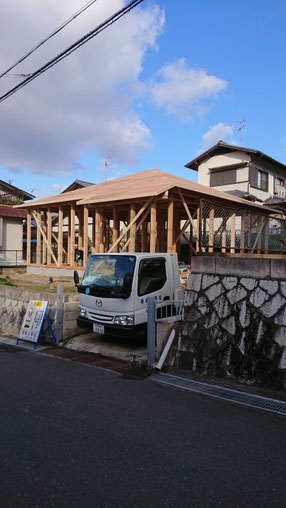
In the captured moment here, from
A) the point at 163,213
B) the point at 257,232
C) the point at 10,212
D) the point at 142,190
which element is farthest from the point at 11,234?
the point at 257,232

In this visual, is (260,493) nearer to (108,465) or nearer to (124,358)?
(108,465)

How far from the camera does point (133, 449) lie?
3.18 meters

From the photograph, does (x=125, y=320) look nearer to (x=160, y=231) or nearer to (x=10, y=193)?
(x=160, y=231)

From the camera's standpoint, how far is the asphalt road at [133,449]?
255 centimetres

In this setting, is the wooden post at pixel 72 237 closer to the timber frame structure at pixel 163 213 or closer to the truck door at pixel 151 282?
the timber frame structure at pixel 163 213

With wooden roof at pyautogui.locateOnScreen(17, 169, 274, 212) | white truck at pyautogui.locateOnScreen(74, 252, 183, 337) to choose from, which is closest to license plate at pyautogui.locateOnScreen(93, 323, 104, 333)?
white truck at pyautogui.locateOnScreen(74, 252, 183, 337)

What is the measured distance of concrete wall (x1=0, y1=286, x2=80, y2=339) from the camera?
25.8ft

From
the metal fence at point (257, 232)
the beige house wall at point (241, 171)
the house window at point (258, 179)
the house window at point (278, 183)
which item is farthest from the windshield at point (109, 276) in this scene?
the house window at point (278, 183)

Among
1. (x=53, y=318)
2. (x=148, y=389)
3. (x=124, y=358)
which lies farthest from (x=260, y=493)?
(x=53, y=318)

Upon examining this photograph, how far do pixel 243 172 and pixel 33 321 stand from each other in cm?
2012

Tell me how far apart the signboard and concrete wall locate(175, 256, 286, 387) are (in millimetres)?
3541

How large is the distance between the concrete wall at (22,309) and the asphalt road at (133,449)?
9.59 ft

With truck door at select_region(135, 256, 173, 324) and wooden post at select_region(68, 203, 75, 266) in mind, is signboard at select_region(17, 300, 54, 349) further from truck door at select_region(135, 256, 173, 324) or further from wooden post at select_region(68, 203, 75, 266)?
wooden post at select_region(68, 203, 75, 266)

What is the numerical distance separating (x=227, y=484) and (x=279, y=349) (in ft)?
7.95
